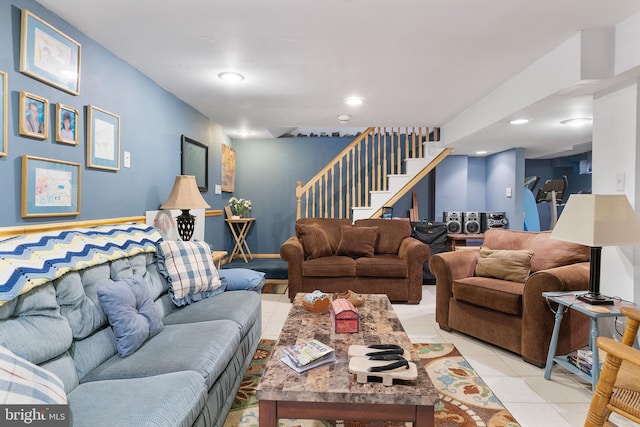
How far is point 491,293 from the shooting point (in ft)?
9.14

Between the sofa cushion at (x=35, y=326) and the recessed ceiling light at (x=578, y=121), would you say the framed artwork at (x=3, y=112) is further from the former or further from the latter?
the recessed ceiling light at (x=578, y=121)

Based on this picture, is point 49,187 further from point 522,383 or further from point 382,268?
point 522,383

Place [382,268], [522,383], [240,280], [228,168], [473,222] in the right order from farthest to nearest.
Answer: [228,168] → [473,222] → [382,268] → [240,280] → [522,383]

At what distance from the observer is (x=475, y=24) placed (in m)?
2.34

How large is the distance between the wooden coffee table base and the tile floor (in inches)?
35.2

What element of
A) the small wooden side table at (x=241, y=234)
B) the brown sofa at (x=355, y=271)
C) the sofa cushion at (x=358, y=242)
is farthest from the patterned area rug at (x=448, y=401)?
the small wooden side table at (x=241, y=234)

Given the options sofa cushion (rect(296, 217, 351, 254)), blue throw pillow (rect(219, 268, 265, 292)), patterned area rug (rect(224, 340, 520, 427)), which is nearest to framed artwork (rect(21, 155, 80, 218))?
blue throw pillow (rect(219, 268, 265, 292))

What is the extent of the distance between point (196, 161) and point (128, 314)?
304 centimetres

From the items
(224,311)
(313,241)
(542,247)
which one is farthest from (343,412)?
(313,241)

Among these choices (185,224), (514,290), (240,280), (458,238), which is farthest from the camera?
(458,238)

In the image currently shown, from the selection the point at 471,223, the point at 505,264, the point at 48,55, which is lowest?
the point at 505,264

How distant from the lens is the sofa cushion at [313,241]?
426 cm

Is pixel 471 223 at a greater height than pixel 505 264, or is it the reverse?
pixel 471 223

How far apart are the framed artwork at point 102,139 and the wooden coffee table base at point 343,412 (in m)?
2.16
